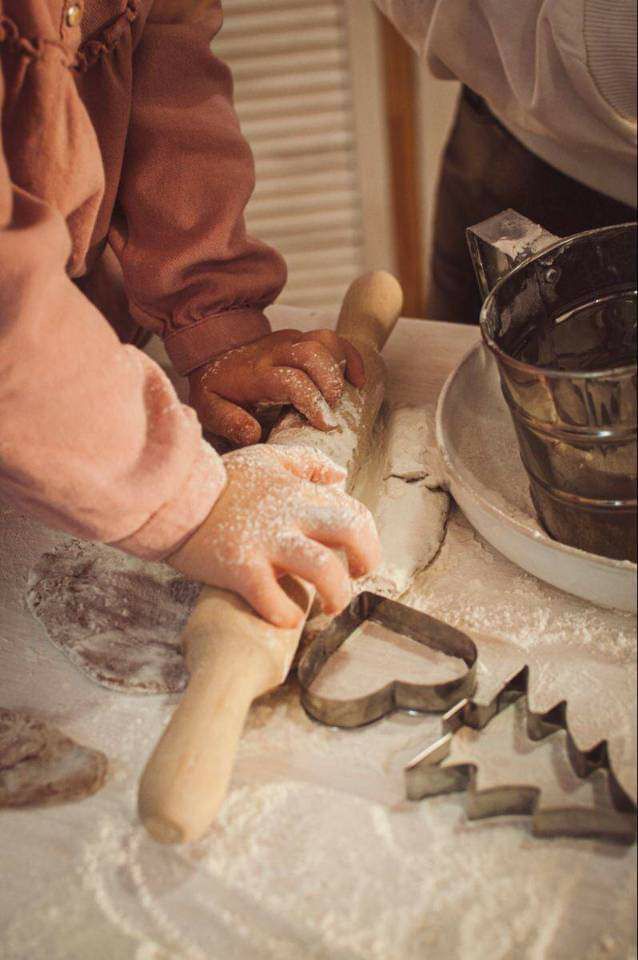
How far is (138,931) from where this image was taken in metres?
0.56

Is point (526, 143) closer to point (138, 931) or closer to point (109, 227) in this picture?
point (109, 227)

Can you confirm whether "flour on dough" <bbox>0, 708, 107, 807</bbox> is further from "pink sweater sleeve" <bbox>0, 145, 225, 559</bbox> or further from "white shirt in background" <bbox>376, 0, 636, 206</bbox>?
"white shirt in background" <bbox>376, 0, 636, 206</bbox>

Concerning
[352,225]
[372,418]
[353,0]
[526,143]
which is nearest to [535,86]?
[526,143]

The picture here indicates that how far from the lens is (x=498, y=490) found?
801mm

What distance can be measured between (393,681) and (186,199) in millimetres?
506

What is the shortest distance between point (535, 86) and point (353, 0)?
4.03 feet

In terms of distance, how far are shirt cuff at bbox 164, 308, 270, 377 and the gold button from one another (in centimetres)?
28

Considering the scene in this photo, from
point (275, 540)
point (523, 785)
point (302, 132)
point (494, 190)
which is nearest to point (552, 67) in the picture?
point (494, 190)

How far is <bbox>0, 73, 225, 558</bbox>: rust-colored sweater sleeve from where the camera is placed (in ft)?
2.05

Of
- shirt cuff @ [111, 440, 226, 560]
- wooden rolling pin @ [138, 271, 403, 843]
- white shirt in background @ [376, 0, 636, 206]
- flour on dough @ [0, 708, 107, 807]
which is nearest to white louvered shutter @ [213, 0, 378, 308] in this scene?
white shirt in background @ [376, 0, 636, 206]

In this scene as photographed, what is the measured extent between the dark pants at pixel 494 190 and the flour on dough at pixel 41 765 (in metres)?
0.81

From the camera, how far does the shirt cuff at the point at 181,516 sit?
2.22 feet

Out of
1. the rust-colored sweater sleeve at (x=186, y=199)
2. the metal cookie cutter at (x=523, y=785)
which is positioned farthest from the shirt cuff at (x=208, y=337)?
the metal cookie cutter at (x=523, y=785)

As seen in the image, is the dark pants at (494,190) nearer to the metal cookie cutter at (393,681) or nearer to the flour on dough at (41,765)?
the metal cookie cutter at (393,681)
